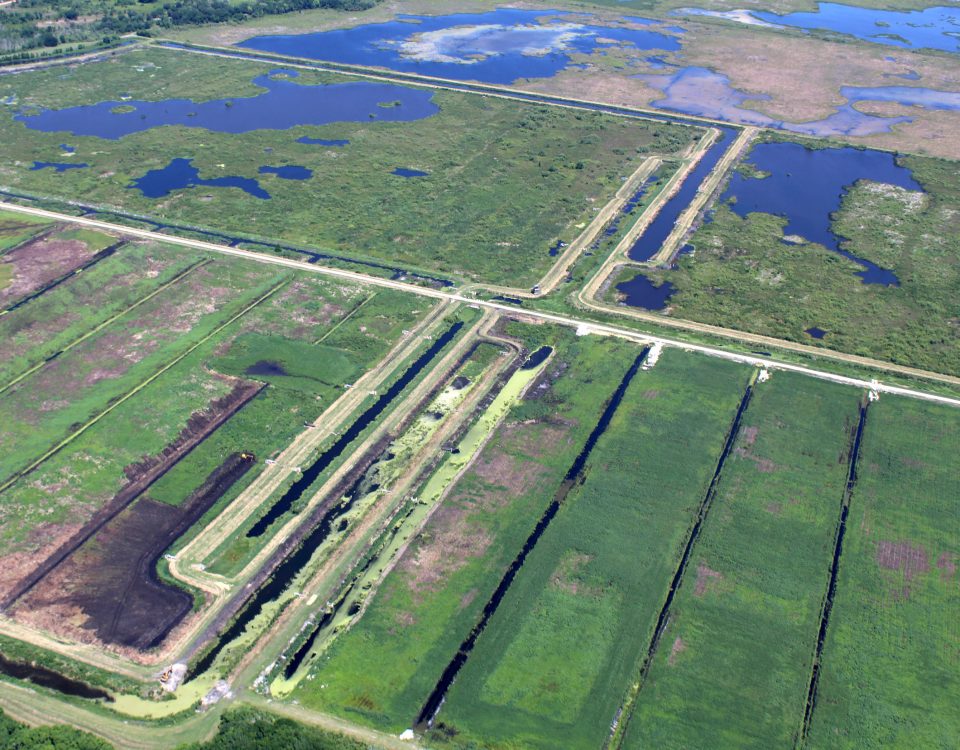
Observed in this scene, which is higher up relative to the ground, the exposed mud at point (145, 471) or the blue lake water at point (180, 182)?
the blue lake water at point (180, 182)

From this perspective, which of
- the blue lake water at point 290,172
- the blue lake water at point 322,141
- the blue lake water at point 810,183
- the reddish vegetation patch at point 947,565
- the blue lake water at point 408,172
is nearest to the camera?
the reddish vegetation patch at point 947,565

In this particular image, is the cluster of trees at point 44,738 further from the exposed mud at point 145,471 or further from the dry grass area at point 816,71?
the dry grass area at point 816,71

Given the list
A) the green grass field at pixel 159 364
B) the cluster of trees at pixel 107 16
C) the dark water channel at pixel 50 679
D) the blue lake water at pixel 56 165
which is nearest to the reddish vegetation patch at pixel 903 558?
the green grass field at pixel 159 364

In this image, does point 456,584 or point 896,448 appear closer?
point 456,584

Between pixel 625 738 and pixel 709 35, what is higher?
pixel 709 35

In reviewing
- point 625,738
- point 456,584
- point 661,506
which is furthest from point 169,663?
point 661,506

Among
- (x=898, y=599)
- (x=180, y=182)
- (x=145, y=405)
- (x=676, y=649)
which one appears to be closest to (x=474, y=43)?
(x=180, y=182)

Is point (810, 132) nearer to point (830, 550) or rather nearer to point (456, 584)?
point (830, 550)

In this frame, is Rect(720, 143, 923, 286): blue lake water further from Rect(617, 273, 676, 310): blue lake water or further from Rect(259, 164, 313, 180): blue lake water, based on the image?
Rect(259, 164, 313, 180): blue lake water
